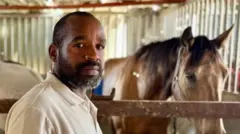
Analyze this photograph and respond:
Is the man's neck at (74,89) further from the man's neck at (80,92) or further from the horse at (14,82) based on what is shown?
the horse at (14,82)

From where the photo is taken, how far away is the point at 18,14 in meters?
6.87

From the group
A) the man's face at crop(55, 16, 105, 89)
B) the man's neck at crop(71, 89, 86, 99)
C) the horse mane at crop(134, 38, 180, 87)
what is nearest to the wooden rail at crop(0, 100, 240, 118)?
the man's neck at crop(71, 89, 86, 99)

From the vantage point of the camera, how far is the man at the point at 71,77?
960mm

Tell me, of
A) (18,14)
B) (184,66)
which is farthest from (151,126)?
(18,14)

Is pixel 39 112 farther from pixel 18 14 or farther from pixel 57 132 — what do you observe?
pixel 18 14

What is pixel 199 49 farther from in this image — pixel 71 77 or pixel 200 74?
pixel 71 77

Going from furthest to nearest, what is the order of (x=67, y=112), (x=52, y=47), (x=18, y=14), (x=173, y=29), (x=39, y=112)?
(x=18, y=14) < (x=173, y=29) < (x=52, y=47) < (x=67, y=112) < (x=39, y=112)

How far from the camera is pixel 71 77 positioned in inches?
43.0

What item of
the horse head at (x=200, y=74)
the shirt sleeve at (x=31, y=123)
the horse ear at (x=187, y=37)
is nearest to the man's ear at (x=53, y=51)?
the shirt sleeve at (x=31, y=123)

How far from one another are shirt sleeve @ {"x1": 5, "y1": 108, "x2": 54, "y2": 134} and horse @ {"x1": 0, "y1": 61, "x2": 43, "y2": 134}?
1.17 m

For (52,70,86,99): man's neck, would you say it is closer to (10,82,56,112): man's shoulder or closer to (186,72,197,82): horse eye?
(10,82,56,112): man's shoulder

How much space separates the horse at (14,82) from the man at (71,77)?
1058mm

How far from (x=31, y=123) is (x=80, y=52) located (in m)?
0.29

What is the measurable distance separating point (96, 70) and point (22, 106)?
0.91 ft
